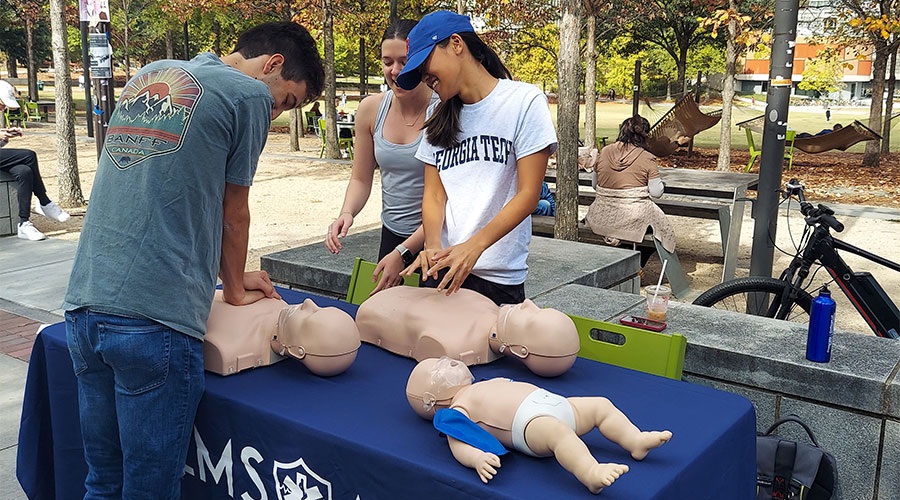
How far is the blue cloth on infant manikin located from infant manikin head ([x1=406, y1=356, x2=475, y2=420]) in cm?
8

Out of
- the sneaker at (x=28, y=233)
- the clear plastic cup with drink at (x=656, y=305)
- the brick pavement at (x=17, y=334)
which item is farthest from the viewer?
the sneaker at (x=28, y=233)

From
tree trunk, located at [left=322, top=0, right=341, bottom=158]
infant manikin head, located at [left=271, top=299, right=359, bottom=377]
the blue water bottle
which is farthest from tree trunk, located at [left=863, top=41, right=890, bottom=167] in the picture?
infant manikin head, located at [left=271, top=299, right=359, bottom=377]

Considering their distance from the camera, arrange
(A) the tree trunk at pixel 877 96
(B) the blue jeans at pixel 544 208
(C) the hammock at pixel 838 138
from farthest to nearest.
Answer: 1. (A) the tree trunk at pixel 877 96
2. (C) the hammock at pixel 838 138
3. (B) the blue jeans at pixel 544 208

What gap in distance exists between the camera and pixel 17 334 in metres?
4.88

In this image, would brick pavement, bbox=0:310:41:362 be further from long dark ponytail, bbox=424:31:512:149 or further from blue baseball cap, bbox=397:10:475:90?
blue baseball cap, bbox=397:10:475:90

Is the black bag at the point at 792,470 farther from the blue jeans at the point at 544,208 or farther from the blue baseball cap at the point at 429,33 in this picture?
the blue jeans at the point at 544,208

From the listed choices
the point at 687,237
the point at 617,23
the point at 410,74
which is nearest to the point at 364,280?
the point at 410,74

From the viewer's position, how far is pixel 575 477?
1.44m

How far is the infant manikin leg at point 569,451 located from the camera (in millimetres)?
1350

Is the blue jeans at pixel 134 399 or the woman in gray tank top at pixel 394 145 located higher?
the woman in gray tank top at pixel 394 145

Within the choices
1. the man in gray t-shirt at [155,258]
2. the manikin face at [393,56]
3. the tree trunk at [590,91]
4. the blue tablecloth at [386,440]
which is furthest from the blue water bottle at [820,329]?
the tree trunk at [590,91]

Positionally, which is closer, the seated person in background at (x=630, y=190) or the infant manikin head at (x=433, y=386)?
the infant manikin head at (x=433, y=386)

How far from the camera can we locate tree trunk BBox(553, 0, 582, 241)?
20.5ft

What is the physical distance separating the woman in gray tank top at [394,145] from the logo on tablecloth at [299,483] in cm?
94
